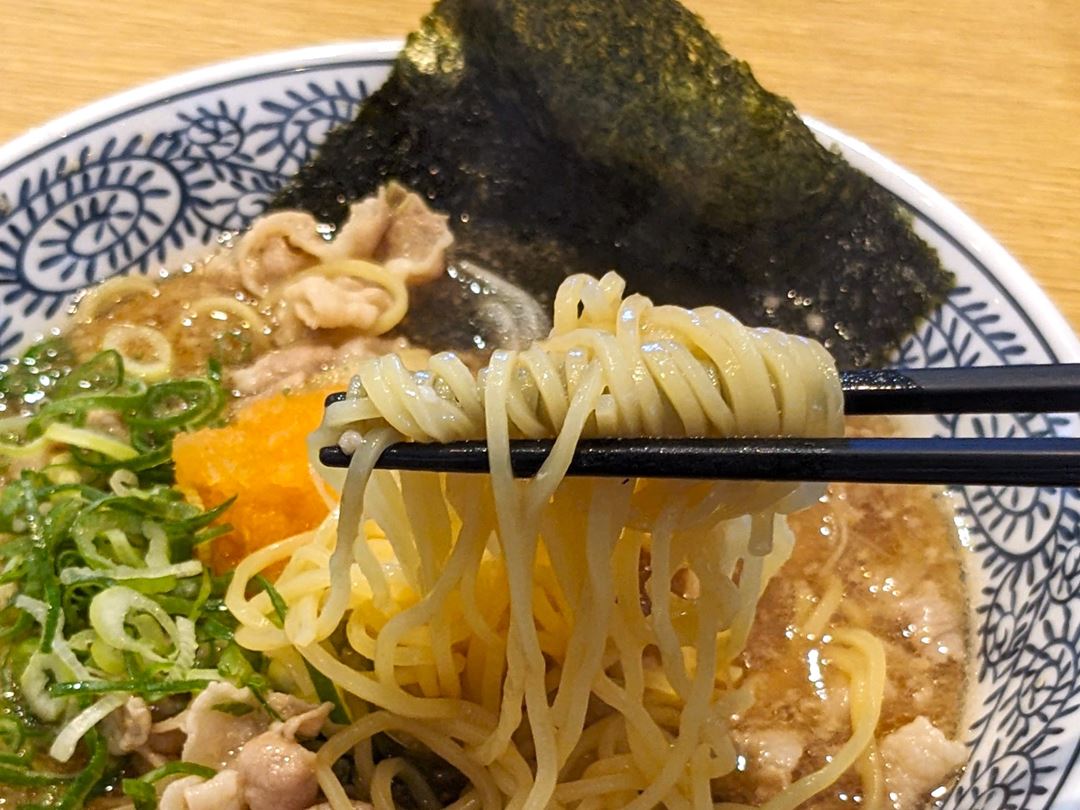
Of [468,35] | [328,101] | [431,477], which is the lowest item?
[431,477]

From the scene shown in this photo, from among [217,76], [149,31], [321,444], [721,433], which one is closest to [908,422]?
[721,433]

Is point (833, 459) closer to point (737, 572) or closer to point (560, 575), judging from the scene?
point (560, 575)

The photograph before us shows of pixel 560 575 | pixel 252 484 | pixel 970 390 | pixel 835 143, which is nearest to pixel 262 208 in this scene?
pixel 252 484

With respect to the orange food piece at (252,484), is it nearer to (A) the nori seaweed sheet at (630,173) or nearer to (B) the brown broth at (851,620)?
(A) the nori seaweed sheet at (630,173)

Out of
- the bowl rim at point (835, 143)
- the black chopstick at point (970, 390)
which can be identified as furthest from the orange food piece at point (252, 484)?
the black chopstick at point (970, 390)

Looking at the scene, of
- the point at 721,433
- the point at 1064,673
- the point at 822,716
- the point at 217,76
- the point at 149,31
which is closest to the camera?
the point at 721,433

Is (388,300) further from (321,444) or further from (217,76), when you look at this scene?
(321,444)
